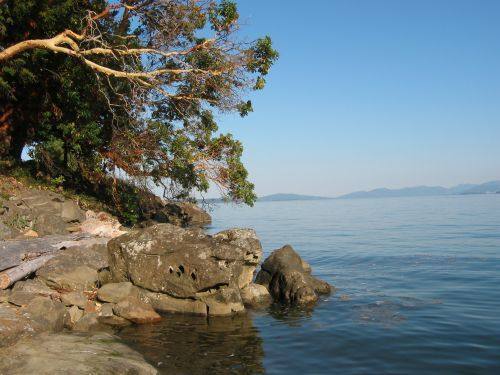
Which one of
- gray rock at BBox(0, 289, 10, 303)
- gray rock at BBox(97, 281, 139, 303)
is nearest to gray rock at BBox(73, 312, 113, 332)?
gray rock at BBox(97, 281, 139, 303)

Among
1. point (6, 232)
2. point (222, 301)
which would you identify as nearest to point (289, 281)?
point (222, 301)

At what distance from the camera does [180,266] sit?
14109 mm

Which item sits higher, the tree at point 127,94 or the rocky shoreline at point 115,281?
the tree at point 127,94

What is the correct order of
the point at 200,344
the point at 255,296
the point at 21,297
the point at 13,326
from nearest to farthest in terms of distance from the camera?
the point at 13,326 → the point at 21,297 → the point at 200,344 → the point at 255,296

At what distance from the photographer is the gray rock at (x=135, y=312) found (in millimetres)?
12602

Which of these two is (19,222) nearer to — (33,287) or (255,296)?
(33,287)

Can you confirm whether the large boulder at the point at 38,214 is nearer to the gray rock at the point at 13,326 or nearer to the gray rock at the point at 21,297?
the gray rock at the point at 21,297

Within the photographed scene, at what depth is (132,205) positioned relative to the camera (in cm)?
2364

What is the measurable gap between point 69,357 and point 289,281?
9569 mm

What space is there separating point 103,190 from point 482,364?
21368mm

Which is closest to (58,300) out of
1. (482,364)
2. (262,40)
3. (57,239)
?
(57,239)

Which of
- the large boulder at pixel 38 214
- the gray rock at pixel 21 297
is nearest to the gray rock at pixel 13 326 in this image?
the gray rock at pixel 21 297

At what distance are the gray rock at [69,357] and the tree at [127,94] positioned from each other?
1331cm

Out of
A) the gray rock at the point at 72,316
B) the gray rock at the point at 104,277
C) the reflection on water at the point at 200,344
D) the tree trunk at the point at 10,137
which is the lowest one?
the reflection on water at the point at 200,344
